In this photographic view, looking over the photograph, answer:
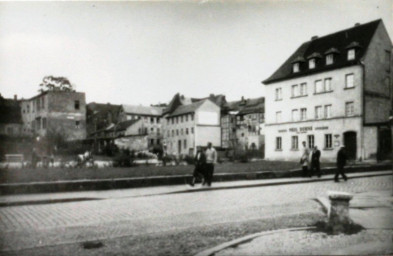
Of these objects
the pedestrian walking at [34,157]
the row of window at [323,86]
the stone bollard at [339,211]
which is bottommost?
the stone bollard at [339,211]

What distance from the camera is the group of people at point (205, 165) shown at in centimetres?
1363

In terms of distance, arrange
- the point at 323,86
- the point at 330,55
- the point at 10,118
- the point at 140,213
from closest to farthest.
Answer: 1. the point at 10,118
2. the point at 140,213
3. the point at 330,55
4. the point at 323,86

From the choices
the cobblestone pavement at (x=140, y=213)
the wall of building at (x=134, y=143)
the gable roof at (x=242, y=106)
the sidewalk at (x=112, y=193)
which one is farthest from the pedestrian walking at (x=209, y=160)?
the wall of building at (x=134, y=143)

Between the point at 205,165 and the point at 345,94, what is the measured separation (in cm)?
543

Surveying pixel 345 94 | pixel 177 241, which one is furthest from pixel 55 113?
pixel 345 94

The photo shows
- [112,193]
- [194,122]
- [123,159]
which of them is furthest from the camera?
[123,159]

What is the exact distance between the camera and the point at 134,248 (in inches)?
A: 233

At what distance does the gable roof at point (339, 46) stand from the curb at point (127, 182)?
315 cm

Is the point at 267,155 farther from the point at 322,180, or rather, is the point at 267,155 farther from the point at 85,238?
the point at 85,238

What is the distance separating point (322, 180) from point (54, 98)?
39.0 ft

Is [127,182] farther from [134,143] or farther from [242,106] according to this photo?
[134,143]

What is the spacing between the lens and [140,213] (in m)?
8.96

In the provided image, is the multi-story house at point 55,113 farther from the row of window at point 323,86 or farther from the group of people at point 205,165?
the row of window at point 323,86

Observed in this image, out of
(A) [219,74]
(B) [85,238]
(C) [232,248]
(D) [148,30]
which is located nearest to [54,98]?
(D) [148,30]
